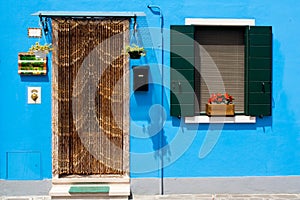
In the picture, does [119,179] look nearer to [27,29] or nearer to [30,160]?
[30,160]

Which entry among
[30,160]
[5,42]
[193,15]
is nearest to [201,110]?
[193,15]

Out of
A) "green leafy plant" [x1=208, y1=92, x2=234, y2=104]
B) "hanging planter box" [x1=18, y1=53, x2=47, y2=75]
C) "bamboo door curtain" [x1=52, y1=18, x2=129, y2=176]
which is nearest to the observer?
"hanging planter box" [x1=18, y1=53, x2=47, y2=75]

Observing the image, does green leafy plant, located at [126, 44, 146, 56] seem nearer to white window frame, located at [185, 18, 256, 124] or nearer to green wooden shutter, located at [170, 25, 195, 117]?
green wooden shutter, located at [170, 25, 195, 117]

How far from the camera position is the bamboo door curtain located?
704 cm

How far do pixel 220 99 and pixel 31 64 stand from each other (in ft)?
10.3

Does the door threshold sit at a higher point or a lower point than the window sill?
lower

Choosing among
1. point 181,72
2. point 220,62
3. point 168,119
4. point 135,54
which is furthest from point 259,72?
point 135,54

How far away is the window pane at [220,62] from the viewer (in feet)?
23.7

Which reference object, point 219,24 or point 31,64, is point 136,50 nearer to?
point 219,24

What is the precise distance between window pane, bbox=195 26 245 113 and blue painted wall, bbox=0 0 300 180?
13.0 inches

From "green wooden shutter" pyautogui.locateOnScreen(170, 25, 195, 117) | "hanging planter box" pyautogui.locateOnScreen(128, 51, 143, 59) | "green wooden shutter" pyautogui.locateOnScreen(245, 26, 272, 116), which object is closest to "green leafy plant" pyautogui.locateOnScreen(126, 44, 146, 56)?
"hanging planter box" pyautogui.locateOnScreen(128, 51, 143, 59)

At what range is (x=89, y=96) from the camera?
7.15 meters

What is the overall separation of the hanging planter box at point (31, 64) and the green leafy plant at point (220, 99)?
277 centimetres

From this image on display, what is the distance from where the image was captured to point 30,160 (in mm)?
7023
